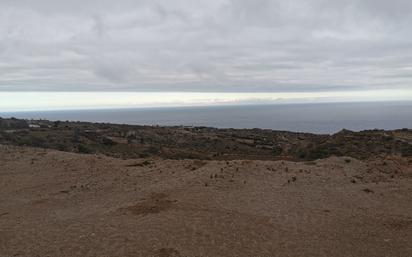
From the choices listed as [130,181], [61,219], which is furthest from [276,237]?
[130,181]

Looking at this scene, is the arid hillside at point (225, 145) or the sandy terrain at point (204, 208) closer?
the sandy terrain at point (204, 208)

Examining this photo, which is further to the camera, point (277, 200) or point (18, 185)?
point (18, 185)

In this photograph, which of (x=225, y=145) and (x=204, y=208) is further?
(x=225, y=145)

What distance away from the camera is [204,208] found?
10.6 m

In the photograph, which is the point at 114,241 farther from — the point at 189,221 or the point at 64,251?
the point at 189,221

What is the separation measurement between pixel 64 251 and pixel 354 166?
12.0m

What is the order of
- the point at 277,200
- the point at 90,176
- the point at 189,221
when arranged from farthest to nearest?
the point at 90,176, the point at 277,200, the point at 189,221

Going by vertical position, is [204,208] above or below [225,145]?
below

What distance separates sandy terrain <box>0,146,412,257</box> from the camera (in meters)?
8.09

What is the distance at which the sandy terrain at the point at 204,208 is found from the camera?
8086mm

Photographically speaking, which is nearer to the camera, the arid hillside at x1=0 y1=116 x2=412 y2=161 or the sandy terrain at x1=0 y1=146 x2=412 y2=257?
the sandy terrain at x1=0 y1=146 x2=412 y2=257

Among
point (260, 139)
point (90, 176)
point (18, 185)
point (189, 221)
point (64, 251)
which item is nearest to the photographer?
point (64, 251)

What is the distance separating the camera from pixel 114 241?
8.22 metres

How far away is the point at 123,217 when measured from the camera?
32.5 feet
